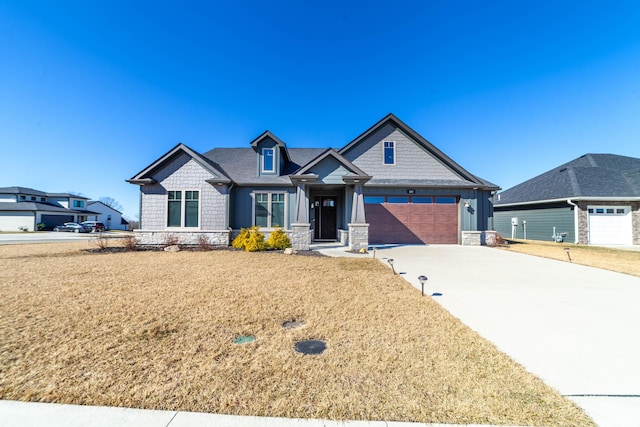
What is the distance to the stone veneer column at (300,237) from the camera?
11664 millimetres

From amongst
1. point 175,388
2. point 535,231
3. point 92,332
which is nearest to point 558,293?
point 175,388

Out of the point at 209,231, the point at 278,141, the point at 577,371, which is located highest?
the point at 278,141

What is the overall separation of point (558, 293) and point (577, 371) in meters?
3.69

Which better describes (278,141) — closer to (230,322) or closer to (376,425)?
(230,322)

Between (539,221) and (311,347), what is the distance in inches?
888

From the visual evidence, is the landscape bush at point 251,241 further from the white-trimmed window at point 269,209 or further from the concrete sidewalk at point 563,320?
the concrete sidewalk at point 563,320

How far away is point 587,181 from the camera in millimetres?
17391

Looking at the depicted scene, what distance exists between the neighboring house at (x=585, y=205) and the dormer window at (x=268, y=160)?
62.0 feet

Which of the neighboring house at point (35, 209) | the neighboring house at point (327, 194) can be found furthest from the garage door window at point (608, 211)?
the neighboring house at point (35, 209)

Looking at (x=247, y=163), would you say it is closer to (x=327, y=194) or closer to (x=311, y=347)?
(x=327, y=194)

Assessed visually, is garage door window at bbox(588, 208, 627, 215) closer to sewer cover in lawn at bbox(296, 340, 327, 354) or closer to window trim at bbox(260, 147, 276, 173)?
window trim at bbox(260, 147, 276, 173)

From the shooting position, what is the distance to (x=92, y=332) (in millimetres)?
3637

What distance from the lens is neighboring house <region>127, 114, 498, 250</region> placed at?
40.1ft

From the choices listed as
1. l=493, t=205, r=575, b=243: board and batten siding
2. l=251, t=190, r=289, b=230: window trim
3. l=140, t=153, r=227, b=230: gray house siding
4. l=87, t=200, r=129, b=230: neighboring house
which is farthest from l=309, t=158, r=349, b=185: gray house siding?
l=87, t=200, r=129, b=230: neighboring house
